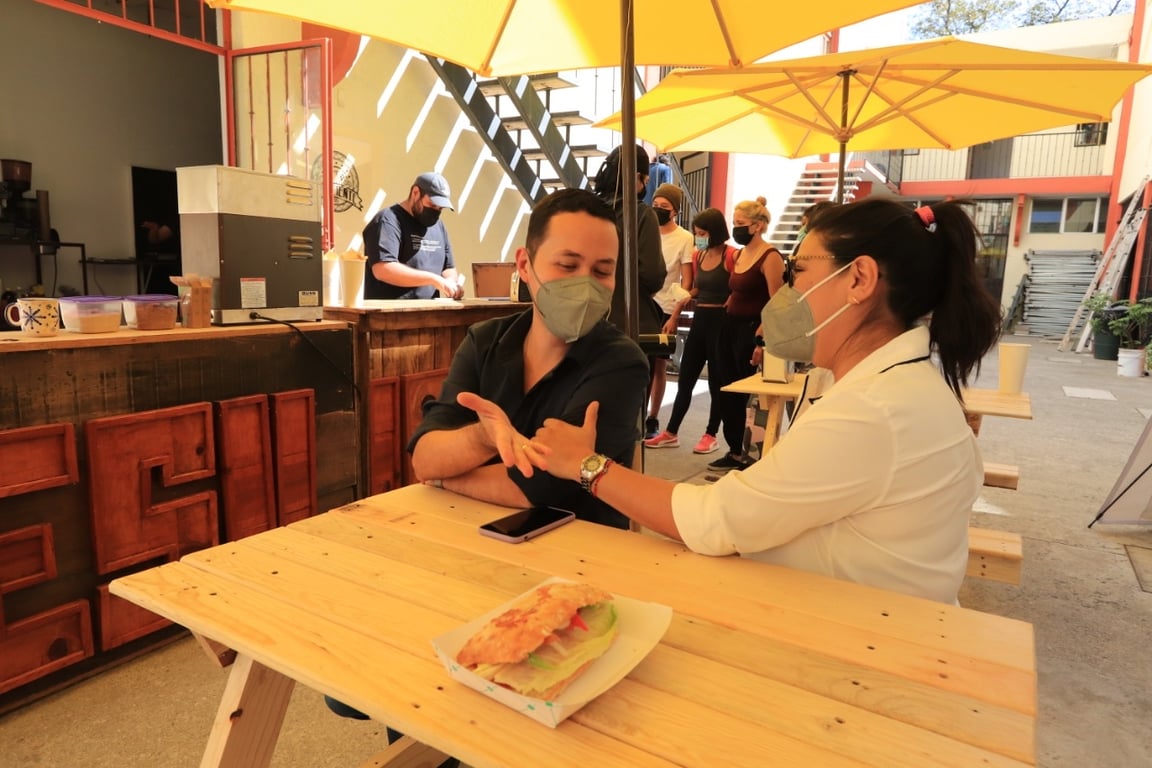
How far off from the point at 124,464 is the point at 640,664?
6.19 feet

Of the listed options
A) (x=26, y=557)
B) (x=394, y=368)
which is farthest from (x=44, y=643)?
(x=394, y=368)

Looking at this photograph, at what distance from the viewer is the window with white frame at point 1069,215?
59.3 ft

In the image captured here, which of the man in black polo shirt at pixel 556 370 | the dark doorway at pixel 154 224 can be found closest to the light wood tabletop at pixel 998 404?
the man in black polo shirt at pixel 556 370

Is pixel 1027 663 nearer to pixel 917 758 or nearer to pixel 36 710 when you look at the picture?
pixel 917 758

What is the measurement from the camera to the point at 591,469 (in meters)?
1.38

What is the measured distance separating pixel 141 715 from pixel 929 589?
2049 millimetres

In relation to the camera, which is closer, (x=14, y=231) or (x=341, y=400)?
(x=341, y=400)

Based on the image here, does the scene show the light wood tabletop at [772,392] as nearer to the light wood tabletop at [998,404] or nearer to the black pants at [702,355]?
the light wood tabletop at [998,404]


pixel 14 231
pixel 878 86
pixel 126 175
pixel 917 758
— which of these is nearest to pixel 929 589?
pixel 917 758

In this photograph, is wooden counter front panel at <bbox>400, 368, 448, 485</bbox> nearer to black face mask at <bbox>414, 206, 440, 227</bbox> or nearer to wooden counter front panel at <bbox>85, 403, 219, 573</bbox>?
wooden counter front panel at <bbox>85, 403, 219, 573</bbox>

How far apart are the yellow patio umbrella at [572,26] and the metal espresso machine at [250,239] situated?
24.1 inches

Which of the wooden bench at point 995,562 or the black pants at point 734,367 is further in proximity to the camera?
the black pants at point 734,367

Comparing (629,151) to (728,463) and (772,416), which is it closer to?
(772,416)

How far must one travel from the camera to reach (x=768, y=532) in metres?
1.21
